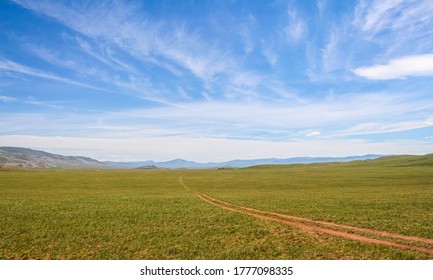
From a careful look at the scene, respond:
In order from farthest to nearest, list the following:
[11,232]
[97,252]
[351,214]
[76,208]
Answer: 1. [76,208]
2. [351,214]
3. [11,232]
4. [97,252]

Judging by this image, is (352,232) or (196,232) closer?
(352,232)

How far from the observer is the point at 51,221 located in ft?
91.7

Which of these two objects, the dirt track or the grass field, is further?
the dirt track

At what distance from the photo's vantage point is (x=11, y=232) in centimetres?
2409

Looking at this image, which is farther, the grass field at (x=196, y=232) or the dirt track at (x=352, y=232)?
the dirt track at (x=352, y=232)

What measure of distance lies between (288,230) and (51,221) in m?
21.7
